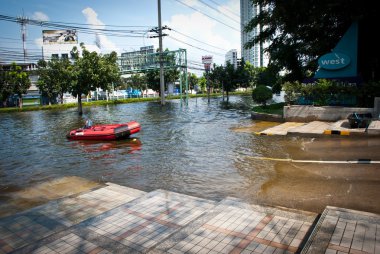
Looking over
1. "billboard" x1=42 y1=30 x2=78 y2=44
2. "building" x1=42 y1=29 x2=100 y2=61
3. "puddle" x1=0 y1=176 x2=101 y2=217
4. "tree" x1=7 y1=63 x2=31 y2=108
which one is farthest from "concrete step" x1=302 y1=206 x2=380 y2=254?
"billboard" x1=42 y1=30 x2=78 y2=44

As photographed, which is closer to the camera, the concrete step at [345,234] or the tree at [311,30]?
the concrete step at [345,234]

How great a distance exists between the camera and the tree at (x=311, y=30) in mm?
20125

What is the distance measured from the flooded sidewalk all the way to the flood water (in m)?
1.08

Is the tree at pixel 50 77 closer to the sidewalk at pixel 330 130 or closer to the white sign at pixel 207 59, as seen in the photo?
the white sign at pixel 207 59

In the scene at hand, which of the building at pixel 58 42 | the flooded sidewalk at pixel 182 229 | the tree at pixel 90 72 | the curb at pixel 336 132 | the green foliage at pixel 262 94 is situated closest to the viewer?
the flooded sidewalk at pixel 182 229

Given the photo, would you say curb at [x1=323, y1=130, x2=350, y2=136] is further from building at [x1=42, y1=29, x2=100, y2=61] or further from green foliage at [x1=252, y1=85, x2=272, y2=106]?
building at [x1=42, y1=29, x2=100, y2=61]

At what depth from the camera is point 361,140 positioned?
12.6 metres

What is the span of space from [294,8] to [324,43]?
3799 millimetres

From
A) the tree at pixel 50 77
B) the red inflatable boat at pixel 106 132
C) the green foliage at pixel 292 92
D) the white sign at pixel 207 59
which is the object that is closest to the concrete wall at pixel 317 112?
the green foliage at pixel 292 92

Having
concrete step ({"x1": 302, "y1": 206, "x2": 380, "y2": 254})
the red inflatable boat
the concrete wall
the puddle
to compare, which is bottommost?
the puddle

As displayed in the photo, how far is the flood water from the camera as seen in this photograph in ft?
23.1

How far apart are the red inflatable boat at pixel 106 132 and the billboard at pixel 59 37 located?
7821cm

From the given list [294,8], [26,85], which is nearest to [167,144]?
[294,8]

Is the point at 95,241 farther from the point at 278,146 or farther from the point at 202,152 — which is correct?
the point at 278,146
